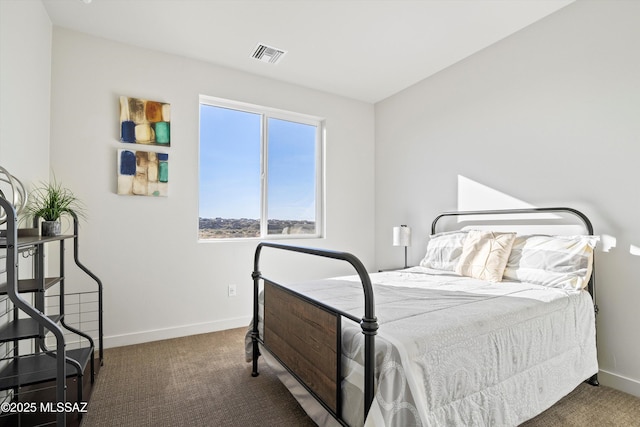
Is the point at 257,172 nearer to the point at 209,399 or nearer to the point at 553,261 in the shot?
the point at 209,399

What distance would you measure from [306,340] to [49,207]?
1.79m

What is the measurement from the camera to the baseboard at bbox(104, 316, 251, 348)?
276 cm

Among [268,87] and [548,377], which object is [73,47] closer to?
[268,87]

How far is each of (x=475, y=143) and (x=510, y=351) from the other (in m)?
2.03

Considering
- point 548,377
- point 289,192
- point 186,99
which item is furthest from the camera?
point 289,192

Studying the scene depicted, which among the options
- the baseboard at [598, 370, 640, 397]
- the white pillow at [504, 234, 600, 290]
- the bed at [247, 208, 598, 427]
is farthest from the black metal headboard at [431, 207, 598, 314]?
the baseboard at [598, 370, 640, 397]

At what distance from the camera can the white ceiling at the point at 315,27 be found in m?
2.36

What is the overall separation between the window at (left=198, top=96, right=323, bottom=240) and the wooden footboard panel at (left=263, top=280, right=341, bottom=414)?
1.50 metres

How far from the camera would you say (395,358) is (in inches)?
48.6

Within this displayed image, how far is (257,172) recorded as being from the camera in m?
3.57

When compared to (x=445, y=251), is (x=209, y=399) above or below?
below

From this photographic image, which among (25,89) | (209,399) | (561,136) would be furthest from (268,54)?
(209,399)

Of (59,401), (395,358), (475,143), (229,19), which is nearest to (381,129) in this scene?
(475,143)

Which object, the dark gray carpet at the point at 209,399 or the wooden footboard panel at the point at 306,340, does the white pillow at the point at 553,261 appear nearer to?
the dark gray carpet at the point at 209,399
